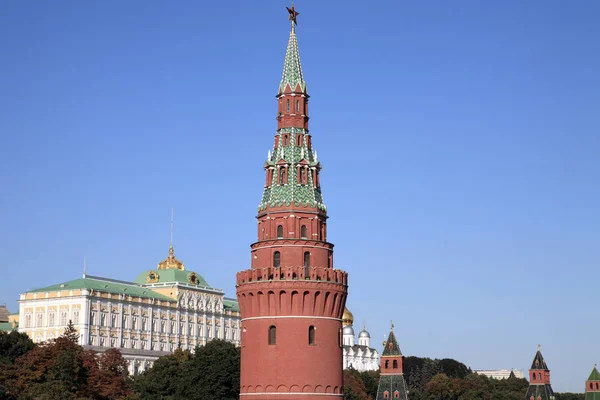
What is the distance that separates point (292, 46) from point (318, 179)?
11971 mm

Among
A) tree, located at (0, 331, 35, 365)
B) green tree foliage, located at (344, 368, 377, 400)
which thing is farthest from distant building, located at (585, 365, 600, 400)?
tree, located at (0, 331, 35, 365)

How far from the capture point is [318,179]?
83562mm

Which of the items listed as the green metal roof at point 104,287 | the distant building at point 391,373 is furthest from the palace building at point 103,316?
the distant building at point 391,373

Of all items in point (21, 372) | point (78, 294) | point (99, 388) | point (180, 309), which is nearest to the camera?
point (21, 372)

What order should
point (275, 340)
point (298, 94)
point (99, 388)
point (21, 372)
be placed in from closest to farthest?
point (275, 340) < point (298, 94) < point (21, 372) < point (99, 388)

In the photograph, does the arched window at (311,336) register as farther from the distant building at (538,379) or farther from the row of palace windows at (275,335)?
the distant building at (538,379)

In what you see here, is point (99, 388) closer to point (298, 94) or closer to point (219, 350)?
point (219, 350)

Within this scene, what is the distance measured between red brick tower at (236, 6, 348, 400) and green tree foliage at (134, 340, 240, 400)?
136ft

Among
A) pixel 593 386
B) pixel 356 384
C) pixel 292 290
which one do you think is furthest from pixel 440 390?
pixel 292 290

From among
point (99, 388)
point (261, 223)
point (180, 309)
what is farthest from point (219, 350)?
point (180, 309)

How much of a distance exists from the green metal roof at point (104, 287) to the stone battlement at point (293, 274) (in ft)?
338

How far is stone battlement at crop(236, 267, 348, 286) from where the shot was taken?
79000mm

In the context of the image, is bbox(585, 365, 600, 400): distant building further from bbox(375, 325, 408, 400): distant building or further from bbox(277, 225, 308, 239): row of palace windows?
bbox(277, 225, 308, 239): row of palace windows

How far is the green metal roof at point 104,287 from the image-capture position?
592 feet
